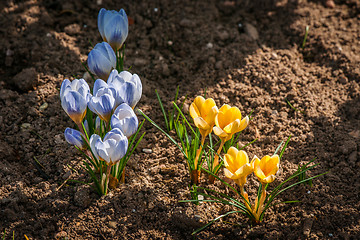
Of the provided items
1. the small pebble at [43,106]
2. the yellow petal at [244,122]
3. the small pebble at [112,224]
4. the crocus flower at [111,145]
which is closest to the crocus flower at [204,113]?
the yellow petal at [244,122]

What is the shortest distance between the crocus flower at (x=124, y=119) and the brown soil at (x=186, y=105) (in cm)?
46

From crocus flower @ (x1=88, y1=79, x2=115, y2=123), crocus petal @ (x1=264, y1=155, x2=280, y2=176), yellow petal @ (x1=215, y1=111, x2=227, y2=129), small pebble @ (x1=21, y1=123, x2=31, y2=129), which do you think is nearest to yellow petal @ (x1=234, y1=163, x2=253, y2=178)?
crocus petal @ (x1=264, y1=155, x2=280, y2=176)

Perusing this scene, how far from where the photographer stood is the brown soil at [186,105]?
1.79 metres

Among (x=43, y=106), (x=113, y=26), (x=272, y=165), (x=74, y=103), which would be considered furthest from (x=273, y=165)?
(x=43, y=106)

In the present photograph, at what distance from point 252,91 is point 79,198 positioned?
4.03ft

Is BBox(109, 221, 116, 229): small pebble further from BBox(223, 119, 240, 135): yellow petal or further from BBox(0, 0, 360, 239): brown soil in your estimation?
BBox(223, 119, 240, 135): yellow petal

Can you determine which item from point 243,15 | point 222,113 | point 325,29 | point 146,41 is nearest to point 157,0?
point 146,41

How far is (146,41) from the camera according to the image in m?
2.65

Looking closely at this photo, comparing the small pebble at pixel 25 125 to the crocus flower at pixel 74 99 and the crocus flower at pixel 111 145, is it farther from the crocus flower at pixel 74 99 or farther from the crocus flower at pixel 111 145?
the crocus flower at pixel 111 145

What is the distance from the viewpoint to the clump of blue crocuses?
1.52 metres

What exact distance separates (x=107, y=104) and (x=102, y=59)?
11.2 inches

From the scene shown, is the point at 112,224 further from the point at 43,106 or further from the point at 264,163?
the point at 43,106

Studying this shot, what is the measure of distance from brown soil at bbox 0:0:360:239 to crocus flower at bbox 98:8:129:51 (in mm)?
553

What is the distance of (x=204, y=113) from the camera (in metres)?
1.72
